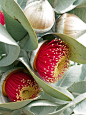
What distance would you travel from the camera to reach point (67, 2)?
404mm

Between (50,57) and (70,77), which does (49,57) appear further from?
(70,77)

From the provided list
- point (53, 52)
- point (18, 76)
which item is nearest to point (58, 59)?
point (53, 52)

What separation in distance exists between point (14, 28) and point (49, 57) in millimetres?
110

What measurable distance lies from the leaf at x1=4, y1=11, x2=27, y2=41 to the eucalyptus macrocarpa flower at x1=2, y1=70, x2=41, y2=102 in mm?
110

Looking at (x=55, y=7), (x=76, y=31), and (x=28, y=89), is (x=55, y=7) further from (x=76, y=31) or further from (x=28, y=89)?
(x=28, y=89)

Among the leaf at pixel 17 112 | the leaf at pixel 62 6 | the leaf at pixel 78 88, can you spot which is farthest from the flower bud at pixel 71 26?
the leaf at pixel 17 112

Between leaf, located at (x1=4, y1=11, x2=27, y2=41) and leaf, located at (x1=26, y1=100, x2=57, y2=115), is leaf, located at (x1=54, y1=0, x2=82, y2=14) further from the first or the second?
leaf, located at (x1=26, y1=100, x2=57, y2=115)

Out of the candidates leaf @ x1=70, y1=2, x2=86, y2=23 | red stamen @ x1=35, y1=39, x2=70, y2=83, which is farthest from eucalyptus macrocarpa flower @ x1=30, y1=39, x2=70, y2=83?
leaf @ x1=70, y1=2, x2=86, y2=23

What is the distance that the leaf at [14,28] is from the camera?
0.35 m

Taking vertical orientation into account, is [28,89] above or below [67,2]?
below

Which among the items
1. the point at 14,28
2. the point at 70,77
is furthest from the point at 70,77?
the point at 14,28

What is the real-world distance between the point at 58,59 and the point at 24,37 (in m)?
0.10

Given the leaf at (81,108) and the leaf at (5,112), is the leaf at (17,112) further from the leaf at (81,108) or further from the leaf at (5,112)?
the leaf at (81,108)

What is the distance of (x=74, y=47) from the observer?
371 millimetres
